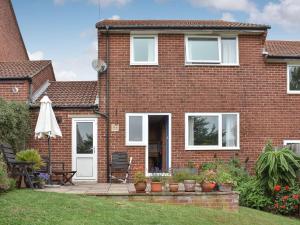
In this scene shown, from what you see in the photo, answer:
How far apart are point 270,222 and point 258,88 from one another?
7.64m

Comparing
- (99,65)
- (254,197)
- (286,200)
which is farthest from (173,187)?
(99,65)

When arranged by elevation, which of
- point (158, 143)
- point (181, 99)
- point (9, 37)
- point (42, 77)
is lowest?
point (158, 143)

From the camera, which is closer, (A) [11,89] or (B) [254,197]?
(B) [254,197]

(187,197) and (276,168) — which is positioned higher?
(276,168)

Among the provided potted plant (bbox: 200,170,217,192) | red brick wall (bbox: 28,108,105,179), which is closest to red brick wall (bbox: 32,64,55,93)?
red brick wall (bbox: 28,108,105,179)

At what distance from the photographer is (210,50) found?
2073 centimetres

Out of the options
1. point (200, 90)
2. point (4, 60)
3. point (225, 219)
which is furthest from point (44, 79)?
point (225, 219)

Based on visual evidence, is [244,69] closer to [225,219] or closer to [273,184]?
[273,184]

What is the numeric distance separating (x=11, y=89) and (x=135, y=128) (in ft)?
16.2

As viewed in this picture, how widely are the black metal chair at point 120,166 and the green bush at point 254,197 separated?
441cm

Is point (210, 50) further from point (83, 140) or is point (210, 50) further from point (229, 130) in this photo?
point (83, 140)

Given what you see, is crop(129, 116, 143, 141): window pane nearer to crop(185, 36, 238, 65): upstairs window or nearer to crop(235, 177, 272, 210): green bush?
crop(185, 36, 238, 65): upstairs window

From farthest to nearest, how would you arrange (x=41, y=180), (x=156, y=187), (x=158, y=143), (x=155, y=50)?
(x=158, y=143) → (x=155, y=50) → (x=41, y=180) → (x=156, y=187)

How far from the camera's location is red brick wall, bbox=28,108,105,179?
19.9 m
